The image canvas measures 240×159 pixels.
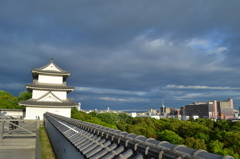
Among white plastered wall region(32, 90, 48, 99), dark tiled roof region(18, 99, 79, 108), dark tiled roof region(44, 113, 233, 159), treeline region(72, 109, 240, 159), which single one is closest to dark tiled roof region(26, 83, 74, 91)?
white plastered wall region(32, 90, 48, 99)

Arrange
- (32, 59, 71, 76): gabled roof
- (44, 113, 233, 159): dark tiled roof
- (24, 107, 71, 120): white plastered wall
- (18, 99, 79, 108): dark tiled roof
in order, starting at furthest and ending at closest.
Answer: (32, 59, 71, 76): gabled roof < (24, 107, 71, 120): white plastered wall < (18, 99, 79, 108): dark tiled roof < (44, 113, 233, 159): dark tiled roof

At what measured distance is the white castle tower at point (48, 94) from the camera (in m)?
31.4

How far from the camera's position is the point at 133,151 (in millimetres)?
3314

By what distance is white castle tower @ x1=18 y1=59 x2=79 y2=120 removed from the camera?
103ft

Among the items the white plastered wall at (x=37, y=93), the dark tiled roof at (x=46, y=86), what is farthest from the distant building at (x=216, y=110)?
the white plastered wall at (x=37, y=93)

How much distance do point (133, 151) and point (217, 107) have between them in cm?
16026

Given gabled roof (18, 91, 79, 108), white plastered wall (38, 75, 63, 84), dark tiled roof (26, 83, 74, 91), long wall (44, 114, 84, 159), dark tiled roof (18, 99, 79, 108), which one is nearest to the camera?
long wall (44, 114, 84, 159)

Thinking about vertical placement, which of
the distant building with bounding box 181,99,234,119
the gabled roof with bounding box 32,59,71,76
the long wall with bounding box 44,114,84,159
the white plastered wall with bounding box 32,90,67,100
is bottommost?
the distant building with bounding box 181,99,234,119

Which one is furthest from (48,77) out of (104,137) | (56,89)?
(104,137)

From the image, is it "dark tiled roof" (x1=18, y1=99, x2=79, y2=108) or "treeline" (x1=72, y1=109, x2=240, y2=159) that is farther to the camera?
"dark tiled roof" (x1=18, y1=99, x2=79, y2=108)

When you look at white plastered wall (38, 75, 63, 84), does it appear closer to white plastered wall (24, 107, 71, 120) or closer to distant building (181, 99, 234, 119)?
white plastered wall (24, 107, 71, 120)

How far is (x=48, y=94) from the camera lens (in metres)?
32.5

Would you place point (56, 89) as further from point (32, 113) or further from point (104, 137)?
point (104, 137)

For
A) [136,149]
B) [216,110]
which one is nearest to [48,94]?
[136,149]
